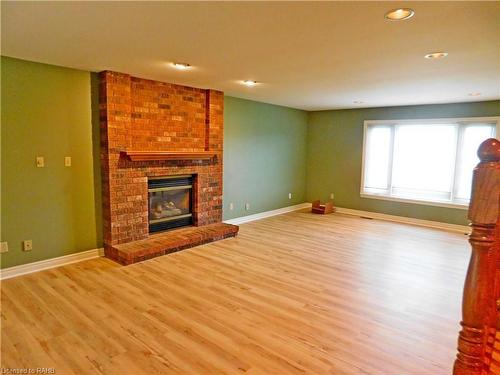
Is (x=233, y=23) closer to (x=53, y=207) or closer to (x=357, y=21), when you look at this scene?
(x=357, y=21)

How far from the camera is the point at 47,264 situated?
12.6 ft

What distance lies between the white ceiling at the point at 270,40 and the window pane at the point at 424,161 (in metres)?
1.86

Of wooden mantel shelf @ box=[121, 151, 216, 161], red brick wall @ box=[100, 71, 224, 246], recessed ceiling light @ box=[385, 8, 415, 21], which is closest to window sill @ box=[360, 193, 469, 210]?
red brick wall @ box=[100, 71, 224, 246]

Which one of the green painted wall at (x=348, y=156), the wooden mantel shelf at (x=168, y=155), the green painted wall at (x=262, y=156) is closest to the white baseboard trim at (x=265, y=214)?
the green painted wall at (x=262, y=156)

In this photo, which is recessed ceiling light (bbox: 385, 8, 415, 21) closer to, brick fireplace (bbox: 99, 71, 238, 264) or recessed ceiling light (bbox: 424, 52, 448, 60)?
recessed ceiling light (bbox: 424, 52, 448, 60)

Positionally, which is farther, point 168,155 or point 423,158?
point 423,158

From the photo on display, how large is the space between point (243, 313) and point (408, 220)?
4975mm

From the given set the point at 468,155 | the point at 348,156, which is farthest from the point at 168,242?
the point at 468,155

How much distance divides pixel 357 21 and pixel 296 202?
5743mm

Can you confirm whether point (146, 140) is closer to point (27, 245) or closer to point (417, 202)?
point (27, 245)

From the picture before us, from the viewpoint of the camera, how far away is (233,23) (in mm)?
2406

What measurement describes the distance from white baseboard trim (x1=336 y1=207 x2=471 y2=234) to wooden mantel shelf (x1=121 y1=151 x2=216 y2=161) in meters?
3.72

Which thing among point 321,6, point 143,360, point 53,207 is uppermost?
point 321,6

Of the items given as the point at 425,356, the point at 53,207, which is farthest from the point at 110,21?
the point at 425,356
